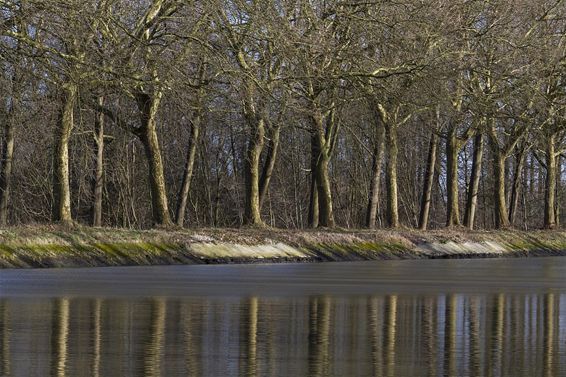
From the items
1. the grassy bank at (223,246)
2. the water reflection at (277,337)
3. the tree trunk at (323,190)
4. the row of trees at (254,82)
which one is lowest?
the water reflection at (277,337)

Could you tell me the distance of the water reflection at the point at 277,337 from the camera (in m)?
13.1

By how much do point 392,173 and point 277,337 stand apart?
44.1 metres

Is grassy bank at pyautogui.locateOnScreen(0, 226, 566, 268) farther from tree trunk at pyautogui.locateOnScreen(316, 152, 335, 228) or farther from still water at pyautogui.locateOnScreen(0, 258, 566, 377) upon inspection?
still water at pyautogui.locateOnScreen(0, 258, 566, 377)

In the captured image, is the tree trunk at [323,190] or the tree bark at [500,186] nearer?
the tree trunk at [323,190]

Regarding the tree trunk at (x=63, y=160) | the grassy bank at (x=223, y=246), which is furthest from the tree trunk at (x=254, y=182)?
Result: the tree trunk at (x=63, y=160)

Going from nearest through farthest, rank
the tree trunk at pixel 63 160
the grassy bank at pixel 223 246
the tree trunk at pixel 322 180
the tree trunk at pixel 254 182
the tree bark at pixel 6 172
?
the grassy bank at pixel 223 246 → the tree trunk at pixel 63 160 → the tree trunk at pixel 254 182 → the tree bark at pixel 6 172 → the tree trunk at pixel 322 180

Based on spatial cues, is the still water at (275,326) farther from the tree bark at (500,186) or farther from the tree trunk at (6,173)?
the tree bark at (500,186)

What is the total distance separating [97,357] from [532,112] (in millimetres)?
57191

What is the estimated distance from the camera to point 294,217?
8756 centimetres

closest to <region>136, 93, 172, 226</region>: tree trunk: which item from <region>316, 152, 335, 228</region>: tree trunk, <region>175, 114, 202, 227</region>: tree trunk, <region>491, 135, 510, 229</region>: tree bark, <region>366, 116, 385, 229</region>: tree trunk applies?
<region>175, 114, 202, 227</region>: tree trunk

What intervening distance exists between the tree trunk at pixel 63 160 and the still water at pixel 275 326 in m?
10.7

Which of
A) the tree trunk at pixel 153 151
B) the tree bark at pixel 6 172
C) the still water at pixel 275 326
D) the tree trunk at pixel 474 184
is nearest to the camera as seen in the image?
the still water at pixel 275 326

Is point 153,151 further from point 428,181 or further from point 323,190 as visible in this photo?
point 428,181

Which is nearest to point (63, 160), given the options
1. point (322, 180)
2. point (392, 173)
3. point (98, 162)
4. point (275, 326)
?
point (98, 162)
